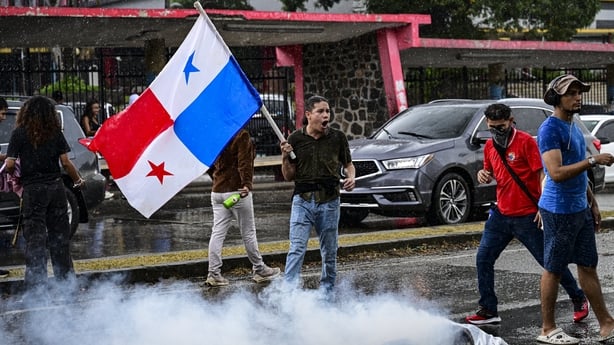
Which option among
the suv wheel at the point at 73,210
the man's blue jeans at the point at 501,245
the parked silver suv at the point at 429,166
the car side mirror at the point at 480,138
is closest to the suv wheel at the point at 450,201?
the parked silver suv at the point at 429,166

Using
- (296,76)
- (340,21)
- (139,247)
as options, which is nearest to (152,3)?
(296,76)

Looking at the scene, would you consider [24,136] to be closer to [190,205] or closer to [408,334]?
[408,334]

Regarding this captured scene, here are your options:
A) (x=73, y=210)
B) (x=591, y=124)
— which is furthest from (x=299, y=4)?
(x=73, y=210)

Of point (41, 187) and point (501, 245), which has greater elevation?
point (41, 187)

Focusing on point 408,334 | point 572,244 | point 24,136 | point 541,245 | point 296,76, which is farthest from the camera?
point 296,76

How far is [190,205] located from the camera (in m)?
19.0

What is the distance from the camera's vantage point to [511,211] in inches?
320

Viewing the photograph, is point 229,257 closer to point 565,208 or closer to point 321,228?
point 321,228

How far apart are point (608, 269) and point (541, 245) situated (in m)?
3.09

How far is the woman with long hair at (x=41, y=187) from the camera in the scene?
941 centimetres

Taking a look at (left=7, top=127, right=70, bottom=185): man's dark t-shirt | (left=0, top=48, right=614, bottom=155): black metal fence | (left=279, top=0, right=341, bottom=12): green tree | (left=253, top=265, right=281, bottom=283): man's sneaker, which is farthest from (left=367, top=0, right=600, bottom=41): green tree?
(left=7, top=127, right=70, bottom=185): man's dark t-shirt

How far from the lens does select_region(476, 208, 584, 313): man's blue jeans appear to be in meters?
8.08

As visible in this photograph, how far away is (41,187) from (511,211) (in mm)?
4056

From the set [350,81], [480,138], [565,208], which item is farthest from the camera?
[350,81]
